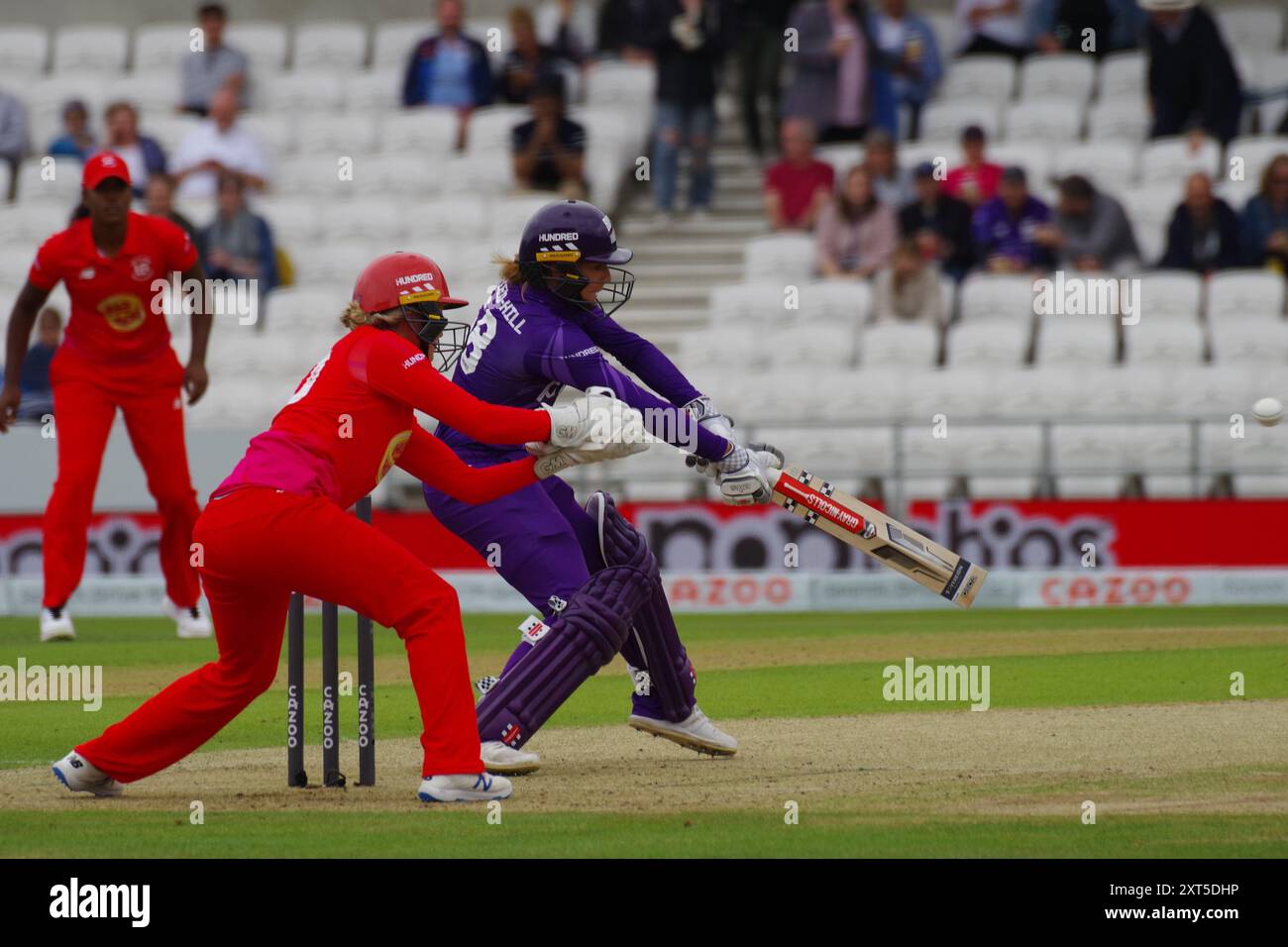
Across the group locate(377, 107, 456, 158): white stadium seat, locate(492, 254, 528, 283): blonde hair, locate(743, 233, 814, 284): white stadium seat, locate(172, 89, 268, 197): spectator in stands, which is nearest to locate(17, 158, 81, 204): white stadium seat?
locate(172, 89, 268, 197): spectator in stands

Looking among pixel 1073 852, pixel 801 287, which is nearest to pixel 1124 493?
pixel 801 287

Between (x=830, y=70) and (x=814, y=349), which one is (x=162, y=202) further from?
(x=830, y=70)

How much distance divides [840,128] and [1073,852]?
13.6 meters

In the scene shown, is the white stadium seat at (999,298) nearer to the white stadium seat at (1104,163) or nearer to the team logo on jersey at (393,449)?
the white stadium seat at (1104,163)

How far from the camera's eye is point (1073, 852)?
5.70 metres

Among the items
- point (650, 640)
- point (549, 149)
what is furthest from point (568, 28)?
point (650, 640)

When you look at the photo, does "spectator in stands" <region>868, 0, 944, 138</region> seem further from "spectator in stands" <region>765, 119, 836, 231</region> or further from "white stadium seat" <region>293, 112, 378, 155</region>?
"white stadium seat" <region>293, 112, 378, 155</region>

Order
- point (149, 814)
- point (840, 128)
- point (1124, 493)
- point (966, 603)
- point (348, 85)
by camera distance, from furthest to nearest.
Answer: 1. point (348, 85)
2. point (840, 128)
3. point (1124, 493)
4. point (966, 603)
5. point (149, 814)

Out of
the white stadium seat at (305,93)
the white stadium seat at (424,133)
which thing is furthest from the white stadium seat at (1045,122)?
the white stadium seat at (305,93)

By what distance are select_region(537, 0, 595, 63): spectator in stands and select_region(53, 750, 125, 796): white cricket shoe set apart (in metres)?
13.8

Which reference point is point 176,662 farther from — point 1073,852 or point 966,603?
point 1073,852

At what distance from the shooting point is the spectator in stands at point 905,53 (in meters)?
18.7

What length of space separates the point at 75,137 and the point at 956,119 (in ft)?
27.9

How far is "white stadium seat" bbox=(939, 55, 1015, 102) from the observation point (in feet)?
62.2
